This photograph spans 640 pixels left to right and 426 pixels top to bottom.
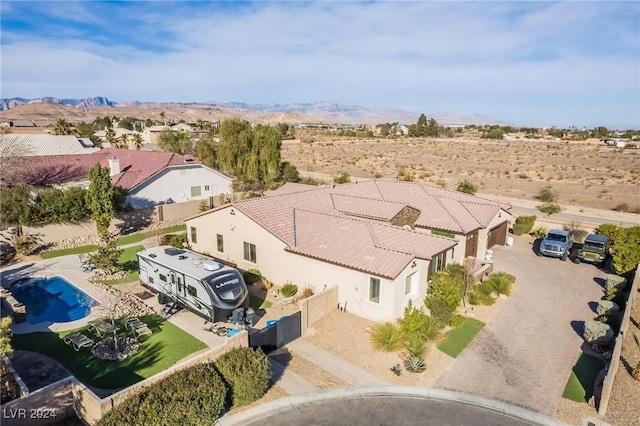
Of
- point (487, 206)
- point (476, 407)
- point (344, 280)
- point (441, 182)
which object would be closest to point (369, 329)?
point (344, 280)

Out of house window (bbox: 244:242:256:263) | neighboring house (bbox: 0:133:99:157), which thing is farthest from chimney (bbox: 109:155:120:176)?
house window (bbox: 244:242:256:263)

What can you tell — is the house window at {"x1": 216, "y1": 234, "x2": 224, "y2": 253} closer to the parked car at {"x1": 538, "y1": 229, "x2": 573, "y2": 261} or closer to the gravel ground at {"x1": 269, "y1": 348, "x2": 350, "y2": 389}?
the gravel ground at {"x1": 269, "y1": 348, "x2": 350, "y2": 389}

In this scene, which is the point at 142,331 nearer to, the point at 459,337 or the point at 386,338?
the point at 386,338

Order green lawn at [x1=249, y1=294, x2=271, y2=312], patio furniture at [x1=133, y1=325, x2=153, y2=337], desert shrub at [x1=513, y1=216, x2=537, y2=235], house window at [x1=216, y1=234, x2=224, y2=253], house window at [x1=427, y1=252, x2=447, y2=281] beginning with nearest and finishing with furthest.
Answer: patio furniture at [x1=133, y1=325, x2=153, y2=337], green lawn at [x1=249, y1=294, x2=271, y2=312], house window at [x1=427, y1=252, x2=447, y2=281], house window at [x1=216, y1=234, x2=224, y2=253], desert shrub at [x1=513, y1=216, x2=537, y2=235]

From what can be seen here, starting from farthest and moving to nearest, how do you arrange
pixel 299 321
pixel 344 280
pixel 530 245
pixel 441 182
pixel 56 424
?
pixel 441 182 → pixel 530 245 → pixel 344 280 → pixel 299 321 → pixel 56 424

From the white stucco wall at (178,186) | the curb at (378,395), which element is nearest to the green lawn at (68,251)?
the white stucco wall at (178,186)

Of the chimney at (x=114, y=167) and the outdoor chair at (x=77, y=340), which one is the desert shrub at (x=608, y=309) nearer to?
the outdoor chair at (x=77, y=340)

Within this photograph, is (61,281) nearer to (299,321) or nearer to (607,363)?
(299,321)
